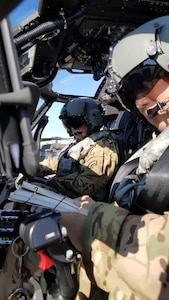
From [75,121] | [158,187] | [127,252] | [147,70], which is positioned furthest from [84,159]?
[127,252]

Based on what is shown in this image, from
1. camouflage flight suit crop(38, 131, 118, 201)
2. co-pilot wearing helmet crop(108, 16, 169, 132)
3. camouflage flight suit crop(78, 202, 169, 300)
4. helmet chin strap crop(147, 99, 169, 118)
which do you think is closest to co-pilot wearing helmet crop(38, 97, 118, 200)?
camouflage flight suit crop(38, 131, 118, 201)

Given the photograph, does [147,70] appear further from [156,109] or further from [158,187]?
[158,187]

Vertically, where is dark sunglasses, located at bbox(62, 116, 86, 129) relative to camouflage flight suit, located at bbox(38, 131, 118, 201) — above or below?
above

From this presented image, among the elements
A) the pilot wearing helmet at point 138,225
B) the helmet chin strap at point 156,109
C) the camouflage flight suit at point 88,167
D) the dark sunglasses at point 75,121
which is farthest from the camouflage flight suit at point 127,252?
the dark sunglasses at point 75,121

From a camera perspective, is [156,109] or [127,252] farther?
[156,109]

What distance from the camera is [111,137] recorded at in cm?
311

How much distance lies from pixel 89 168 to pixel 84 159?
11 cm

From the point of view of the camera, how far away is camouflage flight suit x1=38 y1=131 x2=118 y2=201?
2.93m

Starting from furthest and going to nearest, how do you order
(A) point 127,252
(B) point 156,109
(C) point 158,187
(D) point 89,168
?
(D) point 89,168 < (B) point 156,109 < (C) point 158,187 < (A) point 127,252

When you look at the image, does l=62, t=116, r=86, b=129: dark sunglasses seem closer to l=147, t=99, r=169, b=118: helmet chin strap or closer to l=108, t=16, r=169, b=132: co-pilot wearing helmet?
l=108, t=16, r=169, b=132: co-pilot wearing helmet

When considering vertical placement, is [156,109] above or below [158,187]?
above

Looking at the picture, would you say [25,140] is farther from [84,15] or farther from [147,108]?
[84,15]

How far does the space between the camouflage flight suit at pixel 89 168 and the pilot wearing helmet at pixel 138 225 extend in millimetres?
1426

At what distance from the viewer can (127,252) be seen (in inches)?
39.9
